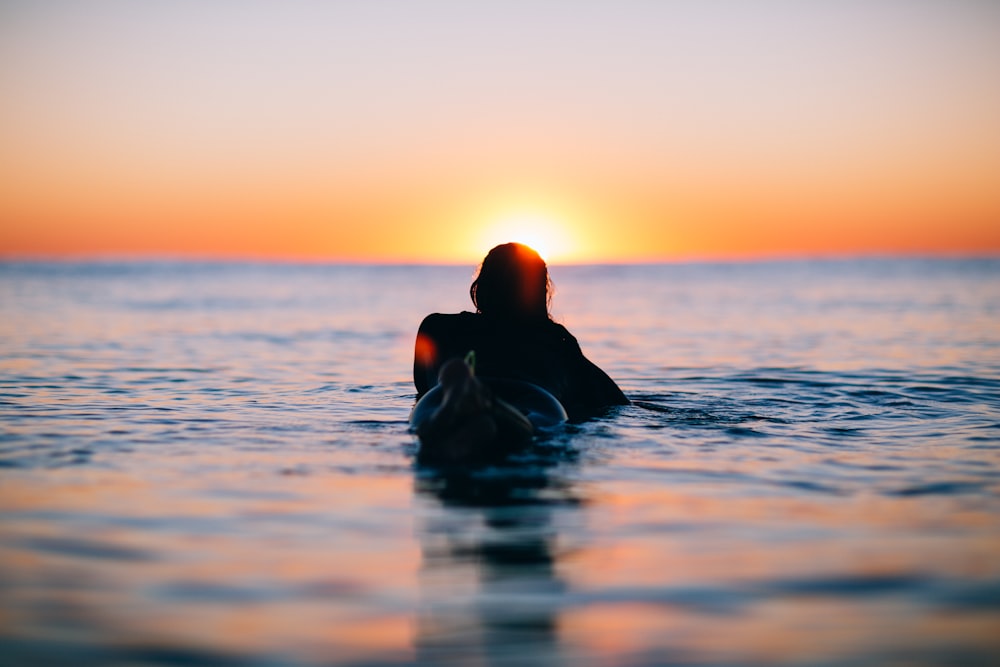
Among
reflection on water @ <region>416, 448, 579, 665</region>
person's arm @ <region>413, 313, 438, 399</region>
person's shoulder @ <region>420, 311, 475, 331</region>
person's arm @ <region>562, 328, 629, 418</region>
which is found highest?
person's shoulder @ <region>420, 311, 475, 331</region>

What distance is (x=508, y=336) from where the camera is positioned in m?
6.94

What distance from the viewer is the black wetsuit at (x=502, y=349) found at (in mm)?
6758

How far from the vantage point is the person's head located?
700 cm

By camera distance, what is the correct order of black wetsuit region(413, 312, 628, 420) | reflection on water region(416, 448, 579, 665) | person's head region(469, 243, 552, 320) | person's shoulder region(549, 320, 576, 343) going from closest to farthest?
reflection on water region(416, 448, 579, 665)
black wetsuit region(413, 312, 628, 420)
person's head region(469, 243, 552, 320)
person's shoulder region(549, 320, 576, 343)

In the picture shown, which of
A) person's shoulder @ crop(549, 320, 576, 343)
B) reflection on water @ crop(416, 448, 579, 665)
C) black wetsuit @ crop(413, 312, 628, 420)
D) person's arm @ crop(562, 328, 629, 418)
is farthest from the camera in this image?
person's arm @ crop(562, 328, 629, 418)

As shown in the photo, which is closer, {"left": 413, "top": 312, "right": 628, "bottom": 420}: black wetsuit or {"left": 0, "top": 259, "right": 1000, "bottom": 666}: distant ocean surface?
{"left": 0, "top": 259, "right": 1000, "bottom": 666}: distant ocean surface

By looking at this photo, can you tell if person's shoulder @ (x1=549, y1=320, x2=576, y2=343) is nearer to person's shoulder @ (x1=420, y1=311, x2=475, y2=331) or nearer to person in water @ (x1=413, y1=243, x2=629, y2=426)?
person in water @ (x1=413, y1=243, x2=629, y2=426)

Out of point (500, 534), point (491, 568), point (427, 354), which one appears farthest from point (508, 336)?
point (491, 568)

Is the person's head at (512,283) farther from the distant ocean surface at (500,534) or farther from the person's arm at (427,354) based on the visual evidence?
the distant ocean surface at (500,534)

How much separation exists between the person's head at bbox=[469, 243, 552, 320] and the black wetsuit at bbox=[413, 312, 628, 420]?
118 millimetres

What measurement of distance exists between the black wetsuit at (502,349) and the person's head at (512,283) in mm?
118

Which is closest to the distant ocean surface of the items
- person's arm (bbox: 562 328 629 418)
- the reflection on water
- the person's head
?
the reflection on water

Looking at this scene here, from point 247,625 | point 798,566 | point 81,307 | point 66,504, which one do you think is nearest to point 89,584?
point 247,625

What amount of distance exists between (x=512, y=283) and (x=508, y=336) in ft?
1.36
